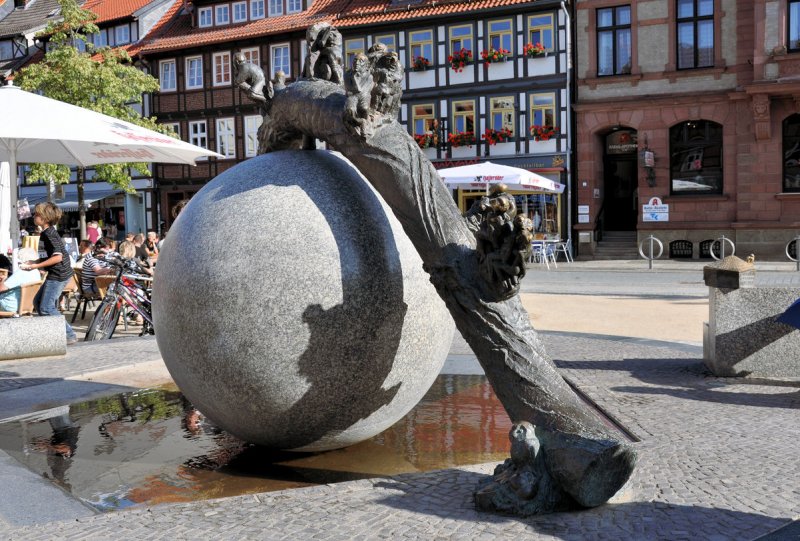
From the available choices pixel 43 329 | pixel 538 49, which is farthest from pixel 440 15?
pixel 43 329

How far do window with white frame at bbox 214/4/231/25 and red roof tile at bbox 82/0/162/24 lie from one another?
5234 mm

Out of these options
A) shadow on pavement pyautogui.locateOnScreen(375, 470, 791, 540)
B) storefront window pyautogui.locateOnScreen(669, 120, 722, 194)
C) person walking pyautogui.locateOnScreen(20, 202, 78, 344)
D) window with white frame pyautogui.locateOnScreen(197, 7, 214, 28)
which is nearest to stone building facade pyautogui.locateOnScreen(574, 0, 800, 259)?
storefront window pyautogui.locateOnScreen(669, 120, 722, 194)

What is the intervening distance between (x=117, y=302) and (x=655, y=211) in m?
22.6

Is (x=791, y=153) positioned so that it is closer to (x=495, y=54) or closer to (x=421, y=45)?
(x=495, y=54)

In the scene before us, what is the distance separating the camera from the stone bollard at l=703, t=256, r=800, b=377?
25.9 feet

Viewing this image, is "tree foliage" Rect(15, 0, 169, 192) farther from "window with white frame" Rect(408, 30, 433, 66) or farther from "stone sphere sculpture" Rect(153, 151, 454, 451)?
"stone sphere sculpture" Rect(153, 151, 454, 451)

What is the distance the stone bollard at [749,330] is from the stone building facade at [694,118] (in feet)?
71.4

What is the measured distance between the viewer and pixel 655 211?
2980 cm

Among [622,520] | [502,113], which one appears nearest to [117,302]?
[622,520]

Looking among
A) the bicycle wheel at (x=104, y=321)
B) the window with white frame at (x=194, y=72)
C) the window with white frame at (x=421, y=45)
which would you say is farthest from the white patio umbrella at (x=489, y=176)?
the window with white frame at (x=194, y=72)

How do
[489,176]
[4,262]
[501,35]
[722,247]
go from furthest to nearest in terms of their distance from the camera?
[501,35], [722,247], [489,176], [4,262]

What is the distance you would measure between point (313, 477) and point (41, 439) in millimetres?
2218

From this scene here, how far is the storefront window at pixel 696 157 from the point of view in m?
29.4

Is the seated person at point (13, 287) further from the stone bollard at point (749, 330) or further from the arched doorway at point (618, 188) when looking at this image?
the arched doorway at point (618, 188)
